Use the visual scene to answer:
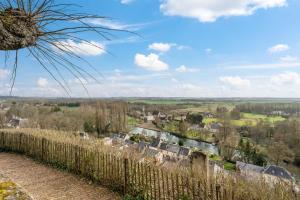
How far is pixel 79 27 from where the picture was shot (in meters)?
2.01

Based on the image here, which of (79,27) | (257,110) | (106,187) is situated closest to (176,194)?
(106,187)

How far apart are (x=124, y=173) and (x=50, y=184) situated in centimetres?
271

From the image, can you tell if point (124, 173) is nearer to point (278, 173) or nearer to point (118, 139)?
point (278, 173)

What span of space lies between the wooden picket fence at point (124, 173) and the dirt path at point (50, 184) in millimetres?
350

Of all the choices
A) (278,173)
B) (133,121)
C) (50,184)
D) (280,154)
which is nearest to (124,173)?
(50,184)

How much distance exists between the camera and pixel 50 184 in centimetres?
829

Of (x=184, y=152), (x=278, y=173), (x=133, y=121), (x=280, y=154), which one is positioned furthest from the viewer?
(x=133, y=121)

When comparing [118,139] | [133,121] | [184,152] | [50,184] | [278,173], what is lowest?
[184,152]

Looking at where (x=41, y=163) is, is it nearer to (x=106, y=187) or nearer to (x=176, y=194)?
(x=106, y=187)

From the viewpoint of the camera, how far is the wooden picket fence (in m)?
5.55

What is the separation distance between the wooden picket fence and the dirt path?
350mm

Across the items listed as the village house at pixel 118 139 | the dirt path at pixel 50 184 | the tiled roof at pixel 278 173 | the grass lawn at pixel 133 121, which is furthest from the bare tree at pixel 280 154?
the grass lawn at pixel 133 121

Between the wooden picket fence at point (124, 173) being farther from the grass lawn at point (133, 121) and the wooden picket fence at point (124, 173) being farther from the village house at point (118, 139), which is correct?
the grass lawn at point (133, 121)

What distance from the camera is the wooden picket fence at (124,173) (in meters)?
5.55
